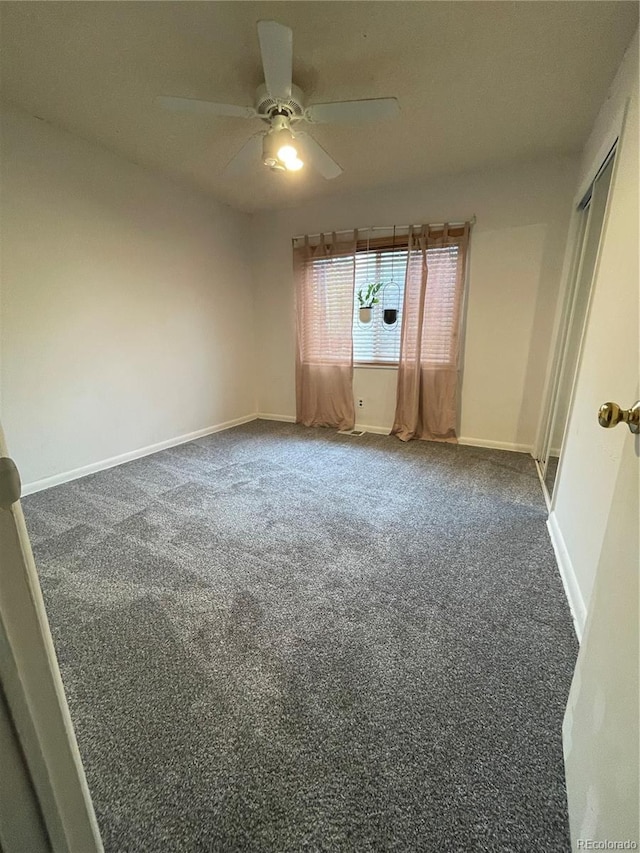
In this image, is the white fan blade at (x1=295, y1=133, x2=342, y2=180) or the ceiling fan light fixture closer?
the ceiling fan light fixture

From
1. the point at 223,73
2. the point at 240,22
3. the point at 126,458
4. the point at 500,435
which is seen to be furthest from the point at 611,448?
the point at 126,458

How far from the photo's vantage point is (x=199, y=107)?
67.1 inches

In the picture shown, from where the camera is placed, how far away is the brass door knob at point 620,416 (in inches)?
25.4

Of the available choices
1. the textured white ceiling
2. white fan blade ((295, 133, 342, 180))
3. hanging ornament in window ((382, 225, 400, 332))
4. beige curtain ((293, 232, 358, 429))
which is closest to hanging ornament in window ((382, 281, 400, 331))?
hanging ornament in window ((382, 225, 400, 332))

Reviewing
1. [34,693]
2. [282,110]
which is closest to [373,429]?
[282,110]

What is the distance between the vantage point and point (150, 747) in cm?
94

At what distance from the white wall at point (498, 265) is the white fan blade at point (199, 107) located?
6.15 feet

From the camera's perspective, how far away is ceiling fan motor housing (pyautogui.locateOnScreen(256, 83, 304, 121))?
5.79ft

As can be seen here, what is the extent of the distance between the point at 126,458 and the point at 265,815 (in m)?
2.77

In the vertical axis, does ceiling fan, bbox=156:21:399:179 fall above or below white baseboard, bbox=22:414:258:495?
above

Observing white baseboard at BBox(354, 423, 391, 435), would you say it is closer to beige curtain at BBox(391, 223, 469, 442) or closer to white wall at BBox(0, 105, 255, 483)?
beige curtain at BBox(391, 223, 469, 442)

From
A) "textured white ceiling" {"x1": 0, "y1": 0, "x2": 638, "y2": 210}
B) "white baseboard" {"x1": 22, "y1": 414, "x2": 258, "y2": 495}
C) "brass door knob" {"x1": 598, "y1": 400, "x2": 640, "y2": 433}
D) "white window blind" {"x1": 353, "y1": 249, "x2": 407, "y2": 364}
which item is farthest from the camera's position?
"white window blind" {"x1": 353, "y1": 249, "x2": 407, "y2": 364}

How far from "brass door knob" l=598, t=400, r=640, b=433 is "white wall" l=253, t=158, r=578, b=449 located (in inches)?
107

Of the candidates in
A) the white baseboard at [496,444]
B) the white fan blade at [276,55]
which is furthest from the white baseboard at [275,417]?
the white fan blade at [276,55]
